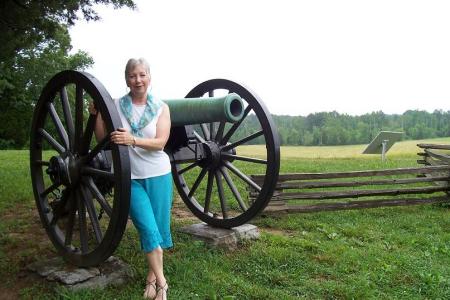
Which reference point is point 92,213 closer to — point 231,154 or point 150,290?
point 150,290

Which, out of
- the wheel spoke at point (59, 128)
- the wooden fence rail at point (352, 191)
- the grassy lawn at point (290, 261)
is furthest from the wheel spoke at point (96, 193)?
the wooden fence rail at point (352, 191)

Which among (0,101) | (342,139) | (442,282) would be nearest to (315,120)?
(342,139)

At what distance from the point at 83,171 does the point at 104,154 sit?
0.26 meters

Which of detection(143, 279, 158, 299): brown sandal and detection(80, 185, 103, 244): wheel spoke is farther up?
detection(80, 185, 103, 244): wheel spoke

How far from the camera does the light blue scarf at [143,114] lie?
3.59 metres

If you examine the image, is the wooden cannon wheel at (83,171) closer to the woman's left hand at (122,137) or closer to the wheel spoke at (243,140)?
the woman's left hand at (122,137)

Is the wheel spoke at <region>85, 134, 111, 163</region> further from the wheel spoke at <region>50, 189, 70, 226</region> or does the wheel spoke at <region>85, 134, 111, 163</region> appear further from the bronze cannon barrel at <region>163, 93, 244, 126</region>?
the bronze cannon barrel at <region>163, 93, 244, 126</region>

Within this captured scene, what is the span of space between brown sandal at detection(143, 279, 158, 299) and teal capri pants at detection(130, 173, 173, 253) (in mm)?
366

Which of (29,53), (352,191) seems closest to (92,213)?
(352,191)

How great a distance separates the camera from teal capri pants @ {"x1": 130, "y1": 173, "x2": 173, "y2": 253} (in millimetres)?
3625

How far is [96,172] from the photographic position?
373cm

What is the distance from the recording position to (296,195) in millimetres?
7328

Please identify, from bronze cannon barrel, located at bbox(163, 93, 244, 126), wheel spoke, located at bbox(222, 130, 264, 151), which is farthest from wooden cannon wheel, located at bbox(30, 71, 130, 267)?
wheel spoke, located at bbox(222, 130, 264, 151)

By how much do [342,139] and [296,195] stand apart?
31.9m
